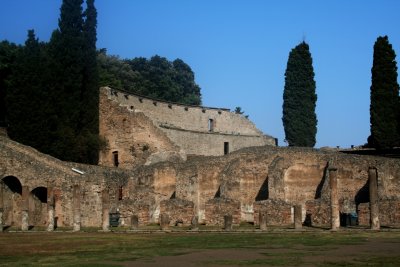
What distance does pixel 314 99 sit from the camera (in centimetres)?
5812

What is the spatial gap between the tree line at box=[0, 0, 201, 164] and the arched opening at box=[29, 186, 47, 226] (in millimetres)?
5955

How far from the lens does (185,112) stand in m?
67.8

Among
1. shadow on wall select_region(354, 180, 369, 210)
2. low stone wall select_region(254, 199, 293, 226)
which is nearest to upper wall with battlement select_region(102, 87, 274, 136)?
shadow on wall select_region(354, 180, 369, 210)

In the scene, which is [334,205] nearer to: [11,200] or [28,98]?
[11,200]

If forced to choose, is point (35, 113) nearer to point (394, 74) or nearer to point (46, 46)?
point (46, 46)

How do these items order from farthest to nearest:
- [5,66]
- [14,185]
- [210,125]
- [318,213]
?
[210,125] → [5,66] → [14,185] → [318,213]

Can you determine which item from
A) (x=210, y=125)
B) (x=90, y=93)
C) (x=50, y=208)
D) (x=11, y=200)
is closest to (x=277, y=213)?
(x=50, y=208)

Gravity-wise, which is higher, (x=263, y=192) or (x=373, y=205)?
(x=263, y=192)

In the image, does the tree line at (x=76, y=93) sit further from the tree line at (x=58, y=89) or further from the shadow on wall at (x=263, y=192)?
the shadow on wall at (x=263, y=192)

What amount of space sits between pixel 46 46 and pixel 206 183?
19408mm

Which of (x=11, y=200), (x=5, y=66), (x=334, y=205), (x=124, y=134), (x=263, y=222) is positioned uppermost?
(x=5, y=66)

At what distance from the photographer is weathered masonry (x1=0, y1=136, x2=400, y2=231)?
40312 mm

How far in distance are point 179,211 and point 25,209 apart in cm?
860

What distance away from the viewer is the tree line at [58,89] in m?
50.4
